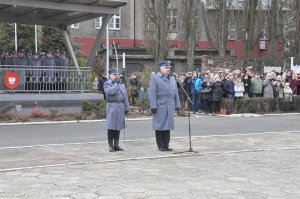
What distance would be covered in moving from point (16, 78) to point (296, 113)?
39.9ft

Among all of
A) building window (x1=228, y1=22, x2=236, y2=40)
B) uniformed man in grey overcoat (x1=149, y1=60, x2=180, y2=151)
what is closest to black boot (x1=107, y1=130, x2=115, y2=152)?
uniformed man in grey overcoat (x1=149, y1=60, x2=180, y2=151)

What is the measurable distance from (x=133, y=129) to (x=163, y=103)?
525 centimetres

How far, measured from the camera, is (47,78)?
2152cm

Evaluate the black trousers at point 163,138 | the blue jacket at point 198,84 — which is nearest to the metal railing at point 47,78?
the blue jacket at point 198,84

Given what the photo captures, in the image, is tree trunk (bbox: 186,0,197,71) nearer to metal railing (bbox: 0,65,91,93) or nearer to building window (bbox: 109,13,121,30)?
building window (bbox: 109,13,121,30)

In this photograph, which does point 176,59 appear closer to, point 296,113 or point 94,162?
point 296,113

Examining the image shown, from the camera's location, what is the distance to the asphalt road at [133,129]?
14.3 metres

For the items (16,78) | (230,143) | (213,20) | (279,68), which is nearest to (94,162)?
(230,143)

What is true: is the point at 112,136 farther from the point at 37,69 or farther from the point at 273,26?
the point at 273,26

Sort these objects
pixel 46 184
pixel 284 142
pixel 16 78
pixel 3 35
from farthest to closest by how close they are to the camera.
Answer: pixel 3 35, pixel 16 78, pixel 284 142, pixel 46 184

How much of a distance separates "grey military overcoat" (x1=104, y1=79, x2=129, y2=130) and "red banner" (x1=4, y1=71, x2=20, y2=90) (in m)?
9.36

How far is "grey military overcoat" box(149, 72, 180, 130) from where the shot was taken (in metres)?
11.8

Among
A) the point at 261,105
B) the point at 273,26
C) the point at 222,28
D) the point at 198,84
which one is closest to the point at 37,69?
the point at 198,84

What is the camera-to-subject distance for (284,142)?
14.0 metres
